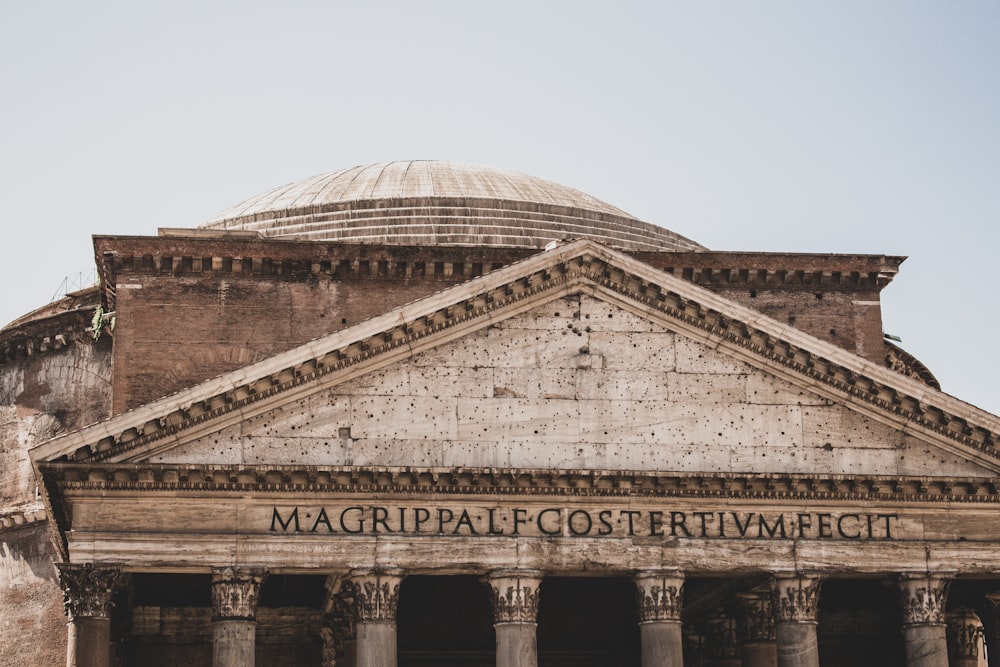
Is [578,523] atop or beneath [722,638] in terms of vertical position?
atop

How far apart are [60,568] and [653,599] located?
7.98 m

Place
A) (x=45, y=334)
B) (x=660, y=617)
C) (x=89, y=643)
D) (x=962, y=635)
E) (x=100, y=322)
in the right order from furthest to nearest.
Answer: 1. (x=45, y=334)
2. (x=100, y=322)
3. (x=962, y=635)
4. (x=660, y=617)
5. (x=89, y=643)

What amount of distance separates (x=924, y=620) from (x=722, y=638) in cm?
485

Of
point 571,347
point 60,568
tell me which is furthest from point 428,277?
point 60,568

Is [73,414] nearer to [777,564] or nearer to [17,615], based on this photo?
[17,615]

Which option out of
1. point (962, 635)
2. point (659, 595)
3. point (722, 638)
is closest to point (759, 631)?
point (722, 638)

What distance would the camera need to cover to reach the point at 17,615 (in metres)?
32.0

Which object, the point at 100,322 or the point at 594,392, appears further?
the point at 100,322

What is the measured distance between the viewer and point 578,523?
24.2 metres

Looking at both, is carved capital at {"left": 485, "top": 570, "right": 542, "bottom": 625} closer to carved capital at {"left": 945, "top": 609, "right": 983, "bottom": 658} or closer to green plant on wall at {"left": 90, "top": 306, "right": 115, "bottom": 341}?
carved capital at {"left": 945, "top": 609, "right": 983, "bottom": 658}

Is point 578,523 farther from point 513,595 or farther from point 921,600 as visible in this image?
point 921,600

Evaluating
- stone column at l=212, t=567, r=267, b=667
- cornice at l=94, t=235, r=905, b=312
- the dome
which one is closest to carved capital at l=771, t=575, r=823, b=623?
stone column at l=212, t=567, r=267, b=667

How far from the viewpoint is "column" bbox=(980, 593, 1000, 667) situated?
25938 millimetres

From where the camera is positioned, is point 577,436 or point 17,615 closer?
point 577,436
